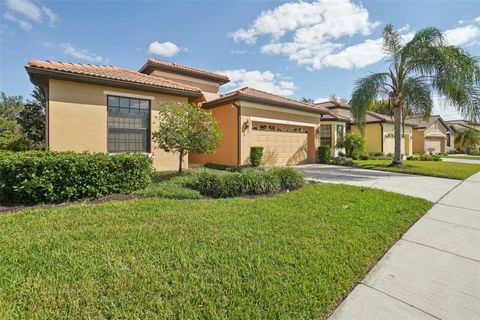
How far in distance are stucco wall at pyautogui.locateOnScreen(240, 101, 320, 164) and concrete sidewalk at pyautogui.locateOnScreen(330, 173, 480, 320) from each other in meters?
8.73

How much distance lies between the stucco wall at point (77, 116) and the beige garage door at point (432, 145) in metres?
40.8

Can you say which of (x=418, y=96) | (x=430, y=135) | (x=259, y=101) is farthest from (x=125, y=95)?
(x=430, y=135)

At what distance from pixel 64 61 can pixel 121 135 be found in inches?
143

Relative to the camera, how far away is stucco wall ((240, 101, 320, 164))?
12.4 m

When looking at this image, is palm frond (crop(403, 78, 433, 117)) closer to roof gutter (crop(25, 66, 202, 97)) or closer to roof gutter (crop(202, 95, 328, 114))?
roof gutter (crop(202, 95, 328, 114))

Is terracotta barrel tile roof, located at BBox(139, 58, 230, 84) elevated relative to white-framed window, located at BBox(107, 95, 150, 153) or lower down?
elevated

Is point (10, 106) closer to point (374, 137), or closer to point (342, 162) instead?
point (342, 162)

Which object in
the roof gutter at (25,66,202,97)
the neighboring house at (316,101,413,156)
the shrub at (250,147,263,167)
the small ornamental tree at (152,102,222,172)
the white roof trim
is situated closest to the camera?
the roof gutter at (25,66,202,97)

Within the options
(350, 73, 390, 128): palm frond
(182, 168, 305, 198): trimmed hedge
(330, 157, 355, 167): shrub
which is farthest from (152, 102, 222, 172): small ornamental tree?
(330, 157, 355, 167): shrub

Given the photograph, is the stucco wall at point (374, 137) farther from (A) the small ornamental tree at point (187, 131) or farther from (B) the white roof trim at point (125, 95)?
(B) the white roof trim at point (125, 95)

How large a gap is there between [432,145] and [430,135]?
2.01 meters

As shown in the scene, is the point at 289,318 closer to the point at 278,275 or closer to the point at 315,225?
the point at 278,275

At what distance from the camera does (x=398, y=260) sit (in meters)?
3.33

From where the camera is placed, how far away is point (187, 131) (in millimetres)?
8352
